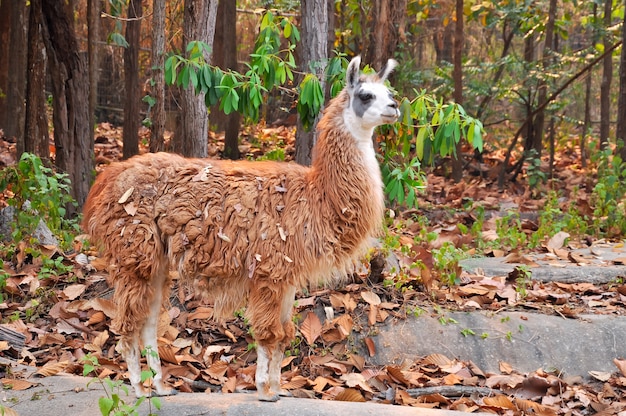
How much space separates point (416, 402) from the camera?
616cm

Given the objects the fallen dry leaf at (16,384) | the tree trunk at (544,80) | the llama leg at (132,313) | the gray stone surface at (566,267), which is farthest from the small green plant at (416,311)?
the tree trunk at (544,80)

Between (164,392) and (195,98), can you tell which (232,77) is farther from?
(164,392)

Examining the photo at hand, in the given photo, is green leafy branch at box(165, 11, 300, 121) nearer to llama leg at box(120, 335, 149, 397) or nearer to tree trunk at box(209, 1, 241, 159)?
llama leg at box(120, 335, 149, 397)

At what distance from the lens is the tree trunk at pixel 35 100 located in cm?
1018

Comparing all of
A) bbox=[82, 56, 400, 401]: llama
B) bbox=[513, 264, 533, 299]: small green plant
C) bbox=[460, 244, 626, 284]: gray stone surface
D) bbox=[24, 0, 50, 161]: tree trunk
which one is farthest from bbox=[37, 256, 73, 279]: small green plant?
bbox=[513, 264, 533, 299]: small green plant

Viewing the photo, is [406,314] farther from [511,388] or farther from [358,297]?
[511,388]

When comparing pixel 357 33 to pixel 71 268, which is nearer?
pixel 71 268

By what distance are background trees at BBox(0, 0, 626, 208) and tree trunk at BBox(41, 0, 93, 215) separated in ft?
0.04

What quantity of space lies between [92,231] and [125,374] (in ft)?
4.06

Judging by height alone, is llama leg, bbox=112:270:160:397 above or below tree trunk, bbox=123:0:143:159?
below

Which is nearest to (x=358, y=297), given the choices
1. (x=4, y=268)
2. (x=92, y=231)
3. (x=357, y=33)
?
(x=92, y=231)

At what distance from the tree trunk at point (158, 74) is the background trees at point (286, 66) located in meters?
0.02

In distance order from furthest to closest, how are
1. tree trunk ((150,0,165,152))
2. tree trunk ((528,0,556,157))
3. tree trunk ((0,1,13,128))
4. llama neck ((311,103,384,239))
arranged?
tree trunk ((0,1,13,128)) → tree trunk ((528,0,556,157)) → tree trunk ((150,0,165,152)) → llama neck ((311,103,384,239))

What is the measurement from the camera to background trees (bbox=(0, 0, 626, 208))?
338 inches
